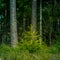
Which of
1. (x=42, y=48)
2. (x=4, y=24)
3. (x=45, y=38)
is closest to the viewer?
(x=42, y=48)

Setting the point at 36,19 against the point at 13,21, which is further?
the point at 36,19

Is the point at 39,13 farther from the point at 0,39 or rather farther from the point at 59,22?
the point at 0,39

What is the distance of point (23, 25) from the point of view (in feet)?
58.7

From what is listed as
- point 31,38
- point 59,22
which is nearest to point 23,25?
point 59,22

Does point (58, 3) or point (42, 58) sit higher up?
point (58, 3)

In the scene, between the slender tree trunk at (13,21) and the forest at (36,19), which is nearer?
the slender tree trunk at (13,21)

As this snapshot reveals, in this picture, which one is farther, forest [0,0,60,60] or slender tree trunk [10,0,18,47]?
forest [0,0,60,60]

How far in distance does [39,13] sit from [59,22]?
4.30ft

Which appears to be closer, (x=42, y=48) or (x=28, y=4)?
(x=42, y=48)

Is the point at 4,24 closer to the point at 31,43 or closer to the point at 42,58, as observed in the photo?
the point at 31,43

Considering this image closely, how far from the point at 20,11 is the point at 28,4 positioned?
0.74 metres

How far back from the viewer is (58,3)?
58.2ft

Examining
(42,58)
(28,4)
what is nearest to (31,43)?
(42,58)

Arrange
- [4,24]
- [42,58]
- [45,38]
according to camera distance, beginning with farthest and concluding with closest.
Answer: [4,24] < [45,38] < [42,58]
